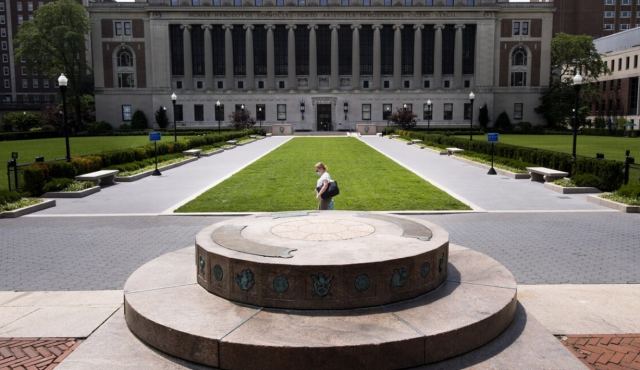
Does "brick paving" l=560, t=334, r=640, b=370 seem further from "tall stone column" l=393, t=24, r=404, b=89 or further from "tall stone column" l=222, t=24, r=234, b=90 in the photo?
"tall stone column" l=222, t=24, r=234, b=90

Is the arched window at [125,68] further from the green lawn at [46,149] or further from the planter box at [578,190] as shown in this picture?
the planter box at [578,190]

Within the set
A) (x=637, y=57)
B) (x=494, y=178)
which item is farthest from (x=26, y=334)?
(x=637, y=57)

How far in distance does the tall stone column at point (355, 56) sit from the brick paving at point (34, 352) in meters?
85.7

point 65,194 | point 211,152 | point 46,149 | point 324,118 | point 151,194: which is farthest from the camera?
point 324,118

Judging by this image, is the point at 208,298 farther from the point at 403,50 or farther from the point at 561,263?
the point at 403,50

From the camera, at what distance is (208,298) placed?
745cm

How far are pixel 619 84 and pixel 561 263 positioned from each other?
102 m

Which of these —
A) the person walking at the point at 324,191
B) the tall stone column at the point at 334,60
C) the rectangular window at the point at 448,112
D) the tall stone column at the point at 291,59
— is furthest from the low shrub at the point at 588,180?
the tall stone column at the point at 291,59

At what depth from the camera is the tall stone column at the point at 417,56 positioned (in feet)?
291

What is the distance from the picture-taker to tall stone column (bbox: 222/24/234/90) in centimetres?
8875

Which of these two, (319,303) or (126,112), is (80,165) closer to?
(319,303)

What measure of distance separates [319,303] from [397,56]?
87.0 m

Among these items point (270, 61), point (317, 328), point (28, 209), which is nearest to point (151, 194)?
point (28, 209)

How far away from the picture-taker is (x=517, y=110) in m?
90.7
